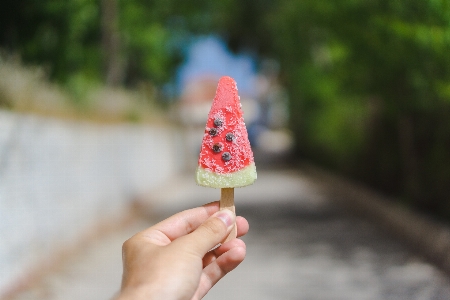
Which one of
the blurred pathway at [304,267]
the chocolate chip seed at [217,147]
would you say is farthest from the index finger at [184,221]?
the blurred pathway at [304,267]

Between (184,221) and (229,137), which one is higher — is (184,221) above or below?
below

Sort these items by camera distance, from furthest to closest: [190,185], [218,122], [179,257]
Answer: [190,185]
[218,122]
[179,257]

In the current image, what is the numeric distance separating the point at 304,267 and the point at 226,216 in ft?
20.2

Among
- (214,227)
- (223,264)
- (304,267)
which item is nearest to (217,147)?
(214,227)

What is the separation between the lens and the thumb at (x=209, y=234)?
2.64 metres

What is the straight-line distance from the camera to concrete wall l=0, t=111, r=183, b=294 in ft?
24.6

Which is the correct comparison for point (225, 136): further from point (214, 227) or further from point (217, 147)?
point (214, 227)

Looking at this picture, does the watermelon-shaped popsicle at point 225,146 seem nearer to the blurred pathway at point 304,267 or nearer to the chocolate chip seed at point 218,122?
the chocolate chip seed at point 218,122

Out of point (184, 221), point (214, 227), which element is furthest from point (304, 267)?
point (214, 227)

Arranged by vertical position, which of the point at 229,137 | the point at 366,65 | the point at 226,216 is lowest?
the point at 226,216

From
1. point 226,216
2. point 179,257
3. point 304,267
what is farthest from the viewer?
point 304,267

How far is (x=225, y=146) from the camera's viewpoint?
2889 millimetres

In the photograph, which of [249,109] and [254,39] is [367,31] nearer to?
[254,39]

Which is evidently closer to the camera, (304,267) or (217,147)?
(217,147)
